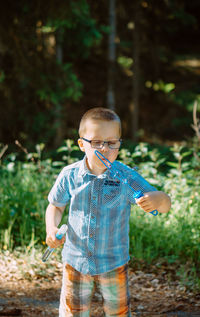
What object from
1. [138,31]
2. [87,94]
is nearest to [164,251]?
[87,94]

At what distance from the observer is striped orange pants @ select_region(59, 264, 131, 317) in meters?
2.21

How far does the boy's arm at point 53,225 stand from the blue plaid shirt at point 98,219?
0.10 metres

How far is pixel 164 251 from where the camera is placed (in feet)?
13.3

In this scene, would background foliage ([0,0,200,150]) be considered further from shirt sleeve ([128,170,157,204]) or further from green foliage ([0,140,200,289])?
shirt sleeve ([128,170,157,204])

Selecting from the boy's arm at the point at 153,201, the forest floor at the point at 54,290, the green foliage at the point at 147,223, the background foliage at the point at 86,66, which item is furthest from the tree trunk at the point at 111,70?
the boy's arm at the point at 153,201

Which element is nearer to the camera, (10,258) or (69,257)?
(69,257)

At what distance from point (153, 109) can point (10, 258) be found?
12401 millimetres

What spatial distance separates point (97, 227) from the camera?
219cm

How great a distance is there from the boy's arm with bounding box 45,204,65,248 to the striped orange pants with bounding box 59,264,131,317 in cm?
18

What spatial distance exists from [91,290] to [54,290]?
1.44 meters

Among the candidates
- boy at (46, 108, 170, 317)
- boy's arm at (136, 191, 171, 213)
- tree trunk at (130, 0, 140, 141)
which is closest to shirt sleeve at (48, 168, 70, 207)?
boy at (46, 108, 170, 317)

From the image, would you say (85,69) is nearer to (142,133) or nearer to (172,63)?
(142,133)

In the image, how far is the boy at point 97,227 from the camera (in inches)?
84.9

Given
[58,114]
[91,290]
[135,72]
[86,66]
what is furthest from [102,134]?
[135,72]
